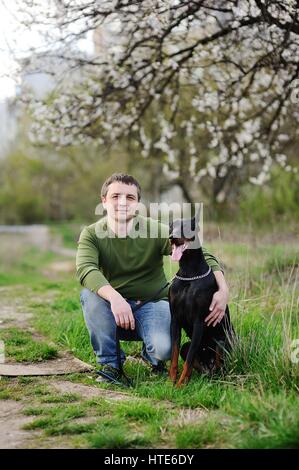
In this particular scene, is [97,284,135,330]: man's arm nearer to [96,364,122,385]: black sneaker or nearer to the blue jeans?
the blue jeans

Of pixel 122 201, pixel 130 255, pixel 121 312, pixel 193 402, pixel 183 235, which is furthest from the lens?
pixel 130 255

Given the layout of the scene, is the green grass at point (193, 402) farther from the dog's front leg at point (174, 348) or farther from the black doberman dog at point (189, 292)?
the black doberman dog at point (189, 292)

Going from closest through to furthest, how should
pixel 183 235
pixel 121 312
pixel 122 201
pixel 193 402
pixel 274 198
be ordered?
1. pixel 193 402
2. pixel 183 235
3. pixel 121 312
4. pixel 122 201
5. pixel 274 198

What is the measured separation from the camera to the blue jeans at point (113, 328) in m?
4.18

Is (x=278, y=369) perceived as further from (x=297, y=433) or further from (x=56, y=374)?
(x=56, y=374)

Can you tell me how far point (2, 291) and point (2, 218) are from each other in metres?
21.2

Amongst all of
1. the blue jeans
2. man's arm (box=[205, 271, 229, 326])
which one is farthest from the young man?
man's arm (box=[205, 271, 229, 326])

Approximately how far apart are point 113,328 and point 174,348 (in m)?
0.50

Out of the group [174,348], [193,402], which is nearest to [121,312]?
[174,348]

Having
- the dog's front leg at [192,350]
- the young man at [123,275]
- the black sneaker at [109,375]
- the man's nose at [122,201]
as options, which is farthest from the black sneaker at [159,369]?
the man's nose at [122,201]

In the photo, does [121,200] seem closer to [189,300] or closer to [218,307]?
[189,300]

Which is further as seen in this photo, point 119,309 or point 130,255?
point 130,255

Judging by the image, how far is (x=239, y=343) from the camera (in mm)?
4094

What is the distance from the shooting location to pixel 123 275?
442cm
